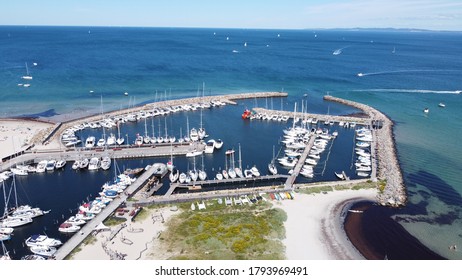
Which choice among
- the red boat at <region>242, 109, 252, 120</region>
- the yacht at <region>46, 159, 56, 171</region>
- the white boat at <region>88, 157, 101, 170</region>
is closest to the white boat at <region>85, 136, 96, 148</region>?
the white boat at <region>88, 157, 101, 170</region>

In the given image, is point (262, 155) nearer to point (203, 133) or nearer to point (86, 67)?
point (203, 133)

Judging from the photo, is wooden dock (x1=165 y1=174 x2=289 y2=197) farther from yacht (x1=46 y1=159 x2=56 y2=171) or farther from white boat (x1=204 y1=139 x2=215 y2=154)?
yacht (x1=46 y1=159 x2=56 y2=171)

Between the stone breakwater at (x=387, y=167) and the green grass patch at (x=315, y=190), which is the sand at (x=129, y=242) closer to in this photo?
the green grass patch at (x=315, y=190)

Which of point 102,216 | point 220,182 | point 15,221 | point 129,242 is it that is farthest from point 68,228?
point 220,182

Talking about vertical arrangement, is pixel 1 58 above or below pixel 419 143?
above

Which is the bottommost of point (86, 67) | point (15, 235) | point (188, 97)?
point (15, 235)

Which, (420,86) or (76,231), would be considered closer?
(76,231)

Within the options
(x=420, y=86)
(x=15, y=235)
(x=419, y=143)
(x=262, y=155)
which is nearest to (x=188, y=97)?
(x=262, y=155)
